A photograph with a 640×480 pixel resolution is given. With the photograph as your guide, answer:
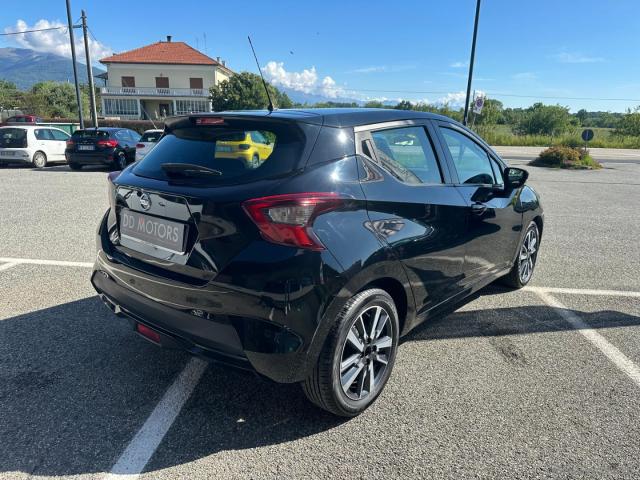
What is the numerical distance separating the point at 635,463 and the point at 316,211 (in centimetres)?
202

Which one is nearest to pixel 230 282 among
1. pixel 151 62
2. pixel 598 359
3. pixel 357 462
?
pixel 357 462

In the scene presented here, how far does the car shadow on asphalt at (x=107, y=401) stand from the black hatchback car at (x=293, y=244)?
30 cm

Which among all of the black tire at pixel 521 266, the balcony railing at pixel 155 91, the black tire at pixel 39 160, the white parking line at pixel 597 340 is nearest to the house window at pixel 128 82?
the balcony railing at pixel 155 91

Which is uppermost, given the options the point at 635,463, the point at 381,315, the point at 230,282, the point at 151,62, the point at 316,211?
the point at 151,62

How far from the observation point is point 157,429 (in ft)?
7.89

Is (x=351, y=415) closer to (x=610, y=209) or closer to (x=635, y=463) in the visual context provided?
(x=635, y=463)

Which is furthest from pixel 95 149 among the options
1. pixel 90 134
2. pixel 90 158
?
pixel 90 134

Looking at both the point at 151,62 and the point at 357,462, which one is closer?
the point at 357,462

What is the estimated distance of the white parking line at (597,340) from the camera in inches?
124

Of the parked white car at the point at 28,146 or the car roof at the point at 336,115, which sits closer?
the car roof at the point at 336,115

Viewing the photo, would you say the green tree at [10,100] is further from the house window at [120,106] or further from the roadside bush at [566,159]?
the roadside bush at [566,159]

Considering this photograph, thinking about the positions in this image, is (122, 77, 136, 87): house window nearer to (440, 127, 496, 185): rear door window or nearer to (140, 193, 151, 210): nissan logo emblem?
(440, 127, 496, 185): rear door window

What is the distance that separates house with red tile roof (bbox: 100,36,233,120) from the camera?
69.1m

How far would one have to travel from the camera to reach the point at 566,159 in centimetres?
2022
